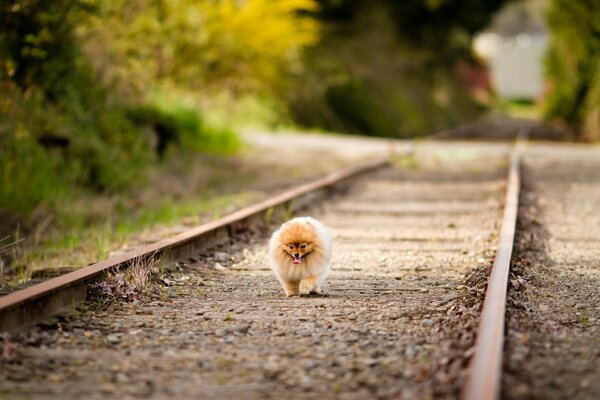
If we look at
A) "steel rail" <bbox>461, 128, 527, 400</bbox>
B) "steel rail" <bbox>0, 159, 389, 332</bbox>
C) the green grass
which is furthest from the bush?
"steel rail" <bbox>461, 128, 527, 400</bbox>

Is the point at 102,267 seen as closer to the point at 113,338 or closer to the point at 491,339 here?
the point at 113,338

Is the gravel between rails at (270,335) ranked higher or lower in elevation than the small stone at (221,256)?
lower

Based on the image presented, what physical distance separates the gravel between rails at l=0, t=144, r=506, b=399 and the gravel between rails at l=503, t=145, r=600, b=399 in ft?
0.80

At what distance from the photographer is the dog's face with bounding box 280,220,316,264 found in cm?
523

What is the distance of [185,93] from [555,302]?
14.1m

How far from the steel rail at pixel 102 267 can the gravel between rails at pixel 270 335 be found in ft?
0.36

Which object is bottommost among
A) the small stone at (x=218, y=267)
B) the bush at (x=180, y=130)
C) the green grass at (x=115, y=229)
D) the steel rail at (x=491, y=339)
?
the steel rail at (x=491, y=339)

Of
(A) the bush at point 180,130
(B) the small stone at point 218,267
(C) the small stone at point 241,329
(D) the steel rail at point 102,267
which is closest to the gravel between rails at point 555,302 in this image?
(C) the small stone at point 241,329

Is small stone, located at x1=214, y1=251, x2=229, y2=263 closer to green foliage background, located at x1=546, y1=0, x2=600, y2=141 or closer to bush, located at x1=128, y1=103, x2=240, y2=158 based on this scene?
bush, located at x1=128, y1=103, x2=240, y2=158

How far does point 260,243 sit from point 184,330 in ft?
10.4

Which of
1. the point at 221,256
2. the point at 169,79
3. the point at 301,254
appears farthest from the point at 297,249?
the point at 169,79

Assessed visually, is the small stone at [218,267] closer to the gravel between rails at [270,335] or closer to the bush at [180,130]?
the gravel between rails at [270,335]

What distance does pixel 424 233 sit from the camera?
326 inches

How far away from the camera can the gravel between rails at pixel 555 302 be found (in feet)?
12.1
